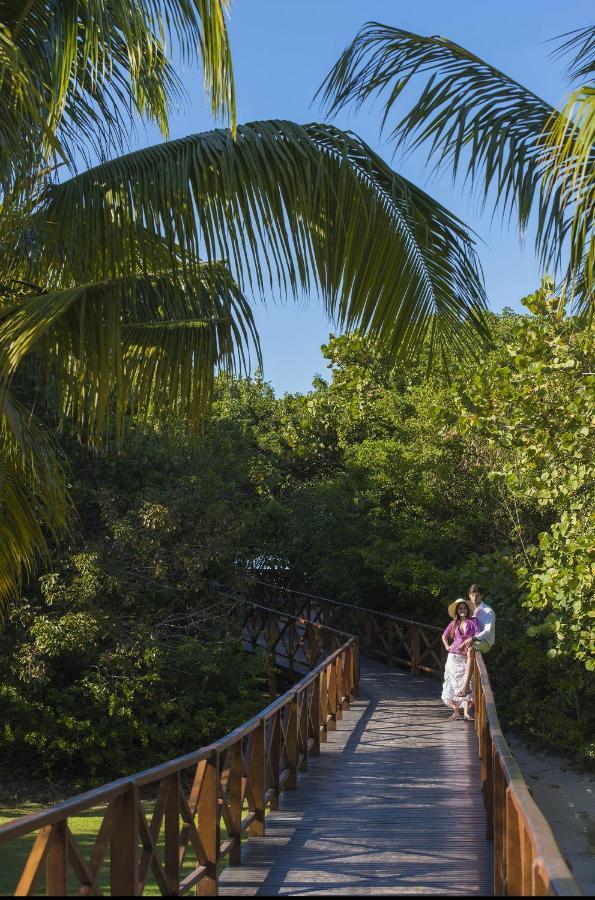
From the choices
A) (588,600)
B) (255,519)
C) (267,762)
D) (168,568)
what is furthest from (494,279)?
(255,519)

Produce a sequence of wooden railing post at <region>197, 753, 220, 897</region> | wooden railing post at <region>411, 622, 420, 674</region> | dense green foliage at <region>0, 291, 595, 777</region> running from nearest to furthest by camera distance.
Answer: wooden railing post at <region>197, 753, 220, 897</region>
dense green foliage at <region>0, 291, 595, 777</region>
wooden railing post at <region>411, 622, 420, 674</region>

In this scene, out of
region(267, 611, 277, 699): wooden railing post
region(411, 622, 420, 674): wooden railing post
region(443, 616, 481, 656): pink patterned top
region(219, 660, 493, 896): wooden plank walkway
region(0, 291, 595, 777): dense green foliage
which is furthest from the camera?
region(267, 611, 277, 699): wooden railing post

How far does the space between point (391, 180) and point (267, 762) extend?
4738 mm

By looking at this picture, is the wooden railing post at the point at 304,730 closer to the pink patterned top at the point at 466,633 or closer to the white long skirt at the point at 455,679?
the pink patterned top at the point at 466,633

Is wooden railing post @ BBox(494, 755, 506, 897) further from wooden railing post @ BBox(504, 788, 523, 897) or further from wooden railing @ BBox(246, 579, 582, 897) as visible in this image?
wooden railing post @ BBox(504, 788, 523, 897)

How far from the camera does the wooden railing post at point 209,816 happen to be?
5578 mm

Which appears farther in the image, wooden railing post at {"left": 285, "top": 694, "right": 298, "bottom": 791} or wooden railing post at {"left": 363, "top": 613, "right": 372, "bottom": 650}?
wooden railing post at {"left": 363, "top": 613, "right": 372, "bottom": 650}

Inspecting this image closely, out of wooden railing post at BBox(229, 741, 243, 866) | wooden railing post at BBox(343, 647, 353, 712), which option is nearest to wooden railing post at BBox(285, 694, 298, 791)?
wooden railing post at BBox(229, 741, 243, 866)

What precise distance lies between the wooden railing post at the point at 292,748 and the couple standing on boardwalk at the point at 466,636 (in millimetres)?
3489

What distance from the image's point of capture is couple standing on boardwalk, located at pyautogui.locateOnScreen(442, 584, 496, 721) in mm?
11914

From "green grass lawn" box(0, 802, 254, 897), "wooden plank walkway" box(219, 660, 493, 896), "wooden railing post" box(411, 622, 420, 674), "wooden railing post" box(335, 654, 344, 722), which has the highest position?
"wooden railing post" box(411, 622, 420, 674)

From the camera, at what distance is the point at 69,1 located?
488cm

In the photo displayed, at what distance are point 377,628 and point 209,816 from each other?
1583 centimetres

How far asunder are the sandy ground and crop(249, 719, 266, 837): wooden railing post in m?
6.82
